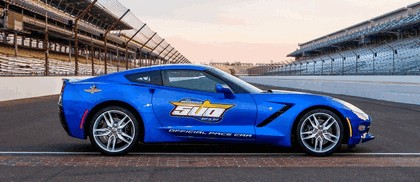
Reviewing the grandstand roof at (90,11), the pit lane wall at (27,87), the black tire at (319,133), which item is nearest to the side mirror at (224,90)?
the black tire at (319,133)

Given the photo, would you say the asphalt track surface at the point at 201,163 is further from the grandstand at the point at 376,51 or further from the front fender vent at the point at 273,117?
the grandstand at the point at 376,51

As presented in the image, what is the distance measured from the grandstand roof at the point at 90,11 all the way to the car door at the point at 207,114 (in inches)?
1995

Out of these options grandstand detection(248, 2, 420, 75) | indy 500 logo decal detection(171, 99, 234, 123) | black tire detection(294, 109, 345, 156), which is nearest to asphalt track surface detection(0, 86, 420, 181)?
black tire detection(294, 109, 345, 156)

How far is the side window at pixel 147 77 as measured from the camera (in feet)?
20.1

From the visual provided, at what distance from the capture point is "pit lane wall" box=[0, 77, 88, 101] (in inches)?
691

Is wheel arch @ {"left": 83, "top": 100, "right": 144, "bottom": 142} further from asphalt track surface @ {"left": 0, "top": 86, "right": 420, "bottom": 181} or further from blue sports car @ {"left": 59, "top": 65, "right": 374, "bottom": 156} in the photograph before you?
asphalt track surface @ {"left": 0, "top": 86, "right": 420, "bottom": 181}

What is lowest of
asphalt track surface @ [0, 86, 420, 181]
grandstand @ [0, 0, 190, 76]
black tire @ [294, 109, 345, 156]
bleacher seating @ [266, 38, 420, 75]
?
asphalt track surface @ [0, 86, 420, 181]

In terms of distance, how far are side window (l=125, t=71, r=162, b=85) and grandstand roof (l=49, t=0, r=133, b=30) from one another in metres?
50.2

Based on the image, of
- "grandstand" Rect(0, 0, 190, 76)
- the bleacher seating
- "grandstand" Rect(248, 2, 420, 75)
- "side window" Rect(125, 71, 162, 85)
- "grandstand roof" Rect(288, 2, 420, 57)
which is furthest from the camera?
"grandstand roof" Rect(288, 2, 420, 57)

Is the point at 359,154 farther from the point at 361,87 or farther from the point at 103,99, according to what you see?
the point at 361,87

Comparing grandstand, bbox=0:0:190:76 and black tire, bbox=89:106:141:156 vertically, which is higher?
grandstand, bbox=0:0:190:76

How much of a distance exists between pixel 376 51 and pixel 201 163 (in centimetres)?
4132

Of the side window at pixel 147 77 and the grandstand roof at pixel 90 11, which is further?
the grandstand roof at pixel 90 11

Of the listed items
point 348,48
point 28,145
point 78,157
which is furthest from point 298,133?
point 348,48
